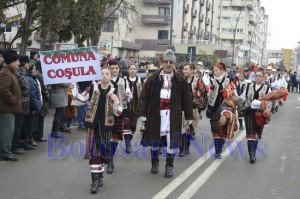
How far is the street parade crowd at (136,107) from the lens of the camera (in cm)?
686

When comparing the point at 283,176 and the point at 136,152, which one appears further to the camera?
the point at 136,152

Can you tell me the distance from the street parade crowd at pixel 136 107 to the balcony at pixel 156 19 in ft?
170

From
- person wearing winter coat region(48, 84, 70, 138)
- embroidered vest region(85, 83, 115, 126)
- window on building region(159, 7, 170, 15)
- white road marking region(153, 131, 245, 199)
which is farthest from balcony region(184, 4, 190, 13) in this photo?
embroidered vest region(85, 83, 115, 126)

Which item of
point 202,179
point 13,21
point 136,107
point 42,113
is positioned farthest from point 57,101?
point 13,21

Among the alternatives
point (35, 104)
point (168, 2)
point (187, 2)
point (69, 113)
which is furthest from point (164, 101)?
point (187, 2)

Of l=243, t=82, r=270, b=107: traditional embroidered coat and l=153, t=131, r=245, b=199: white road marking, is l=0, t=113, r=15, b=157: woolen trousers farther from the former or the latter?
l=243, t=82, r=270, b=107: traditional embroidered coat

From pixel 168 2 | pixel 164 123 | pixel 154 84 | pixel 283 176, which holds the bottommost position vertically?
pixel 283 176

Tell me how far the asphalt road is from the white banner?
1493mm

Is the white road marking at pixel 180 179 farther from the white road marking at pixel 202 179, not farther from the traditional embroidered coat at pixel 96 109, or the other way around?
the traditional embroidered coat at pixel 96 109

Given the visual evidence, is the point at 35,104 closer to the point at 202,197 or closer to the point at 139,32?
the point at 202,197

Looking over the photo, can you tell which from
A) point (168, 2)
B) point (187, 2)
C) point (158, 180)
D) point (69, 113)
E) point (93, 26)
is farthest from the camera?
point (187, 2)

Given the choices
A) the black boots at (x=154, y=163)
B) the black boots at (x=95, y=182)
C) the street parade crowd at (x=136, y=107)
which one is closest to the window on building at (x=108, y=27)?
the street parade crowd at (x=136, y=107)

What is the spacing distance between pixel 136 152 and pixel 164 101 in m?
2.45

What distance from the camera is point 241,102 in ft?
30.0
